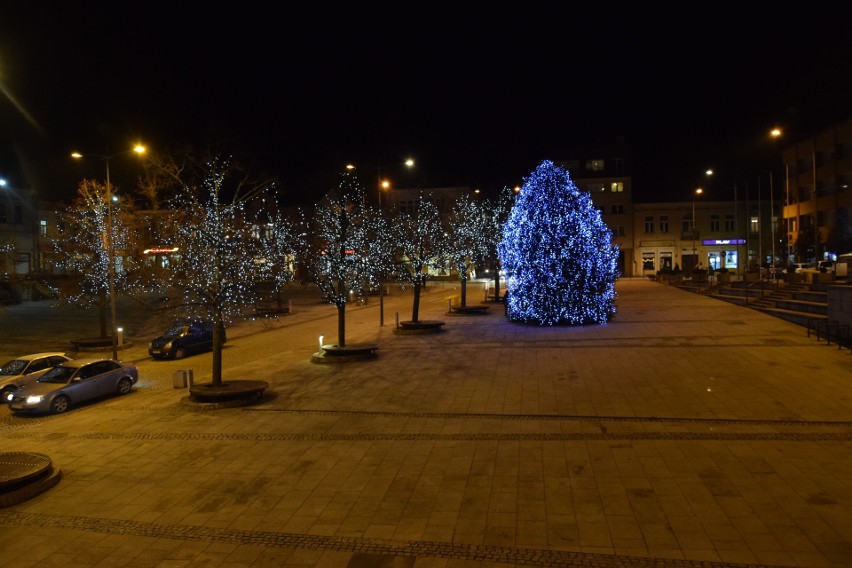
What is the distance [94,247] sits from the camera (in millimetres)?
27734

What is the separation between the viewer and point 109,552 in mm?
7043

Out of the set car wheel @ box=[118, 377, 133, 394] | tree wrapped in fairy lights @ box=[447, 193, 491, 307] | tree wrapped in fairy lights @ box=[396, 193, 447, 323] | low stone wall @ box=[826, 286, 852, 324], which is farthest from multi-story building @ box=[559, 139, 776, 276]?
car wheel @ box=[118, 377, 133, 394]

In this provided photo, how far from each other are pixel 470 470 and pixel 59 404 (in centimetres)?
1281

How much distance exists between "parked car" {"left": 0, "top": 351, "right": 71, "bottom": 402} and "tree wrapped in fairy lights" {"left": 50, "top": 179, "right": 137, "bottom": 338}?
7.45 meters

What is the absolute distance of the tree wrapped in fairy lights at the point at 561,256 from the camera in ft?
85.9

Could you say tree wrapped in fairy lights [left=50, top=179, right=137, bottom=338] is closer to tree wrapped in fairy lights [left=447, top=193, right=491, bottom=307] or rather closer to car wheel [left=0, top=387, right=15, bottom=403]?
car wheel [left=0, top=387, right=15, bottom=403]

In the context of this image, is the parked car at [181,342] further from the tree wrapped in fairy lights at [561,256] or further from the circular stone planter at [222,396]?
the tree wrapped in fairy lights at [561,256]

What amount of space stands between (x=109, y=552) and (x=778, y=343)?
1962cm

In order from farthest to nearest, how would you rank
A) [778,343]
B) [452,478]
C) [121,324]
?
[121,324], [778,343], [452,478]

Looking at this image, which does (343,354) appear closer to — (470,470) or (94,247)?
(470,470)

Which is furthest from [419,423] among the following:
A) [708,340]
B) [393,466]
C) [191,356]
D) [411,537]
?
[191,356]

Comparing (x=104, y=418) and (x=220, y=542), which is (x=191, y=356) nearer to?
(x=104, y=418)

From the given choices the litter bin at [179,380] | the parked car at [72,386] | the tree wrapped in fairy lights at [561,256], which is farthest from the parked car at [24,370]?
the tree wrapped in fairy lights at [561,256]

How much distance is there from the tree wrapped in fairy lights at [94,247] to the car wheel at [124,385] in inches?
362
